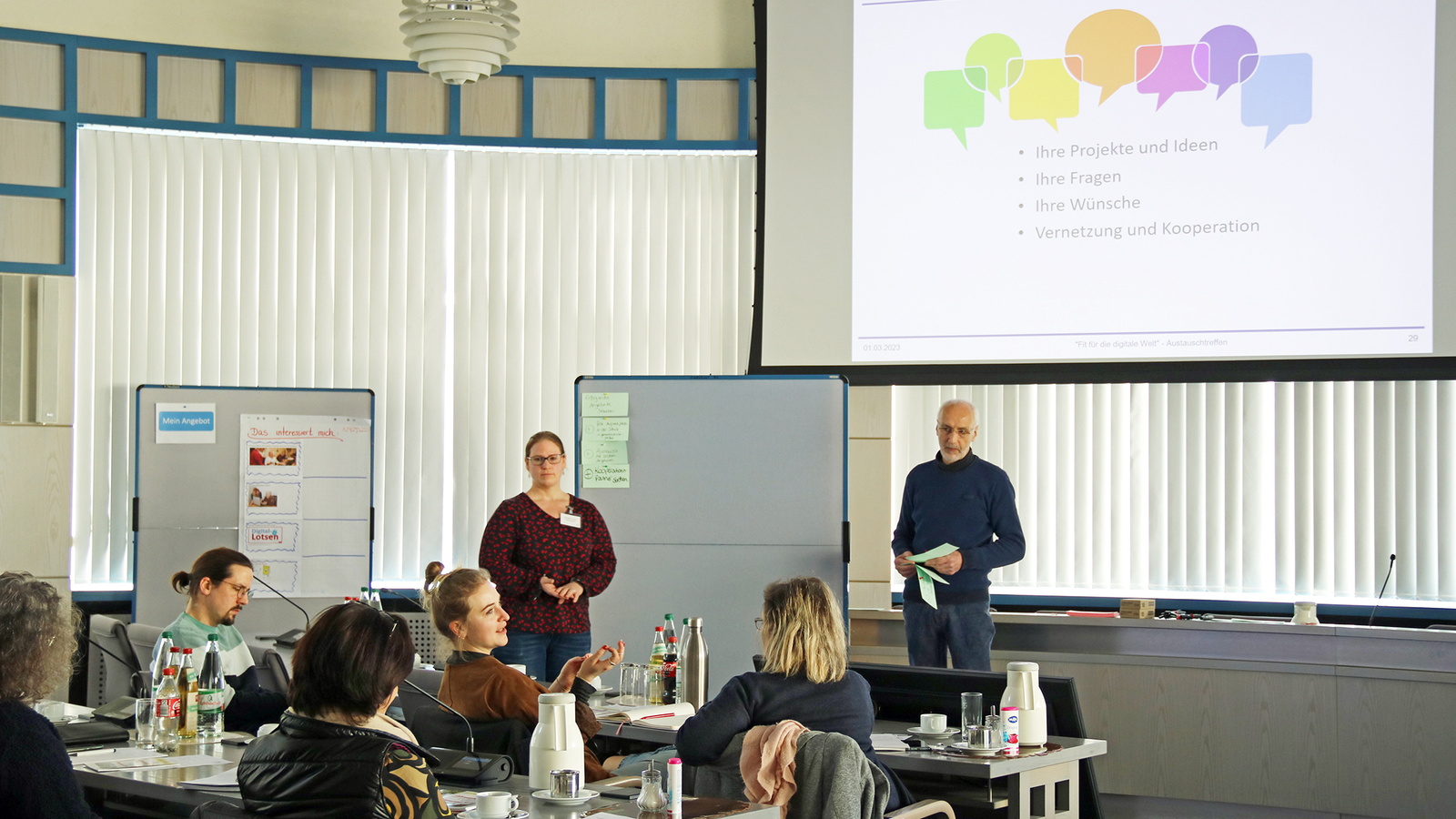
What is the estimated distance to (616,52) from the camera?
6500 mm

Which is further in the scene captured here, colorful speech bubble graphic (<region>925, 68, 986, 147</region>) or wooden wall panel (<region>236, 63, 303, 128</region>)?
wooden wall panel (<region>236, 63, 303, 128</region>)

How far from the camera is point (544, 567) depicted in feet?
17.3

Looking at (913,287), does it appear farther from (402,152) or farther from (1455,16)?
(402,152)

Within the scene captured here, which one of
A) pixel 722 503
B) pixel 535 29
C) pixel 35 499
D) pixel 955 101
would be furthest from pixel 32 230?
pixel 955 101

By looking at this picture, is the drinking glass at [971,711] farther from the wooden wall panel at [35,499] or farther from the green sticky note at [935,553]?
the wooden wall panel at [35,499]

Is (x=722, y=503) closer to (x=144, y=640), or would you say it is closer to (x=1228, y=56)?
(x=144, y=640)

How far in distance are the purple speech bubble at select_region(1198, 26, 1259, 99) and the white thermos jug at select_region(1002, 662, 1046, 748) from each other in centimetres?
286

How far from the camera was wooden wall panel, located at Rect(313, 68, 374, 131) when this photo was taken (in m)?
6.43

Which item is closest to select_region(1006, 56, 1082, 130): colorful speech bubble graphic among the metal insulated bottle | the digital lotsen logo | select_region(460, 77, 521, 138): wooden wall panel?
the digital lotsen logo

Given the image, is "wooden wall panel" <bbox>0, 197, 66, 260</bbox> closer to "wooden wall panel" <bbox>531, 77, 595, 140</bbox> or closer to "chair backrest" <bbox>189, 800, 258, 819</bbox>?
"wooden wall panel" <bbox>531, 77, 595, 140</bbox>

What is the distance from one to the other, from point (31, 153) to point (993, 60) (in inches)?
166

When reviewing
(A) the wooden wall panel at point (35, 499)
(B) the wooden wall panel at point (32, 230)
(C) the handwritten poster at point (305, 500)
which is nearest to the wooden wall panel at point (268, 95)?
(B) the wooden wall panel at point (32, 230)

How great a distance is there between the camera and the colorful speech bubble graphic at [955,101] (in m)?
5.54

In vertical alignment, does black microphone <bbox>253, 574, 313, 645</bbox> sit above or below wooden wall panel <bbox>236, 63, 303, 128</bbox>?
below
